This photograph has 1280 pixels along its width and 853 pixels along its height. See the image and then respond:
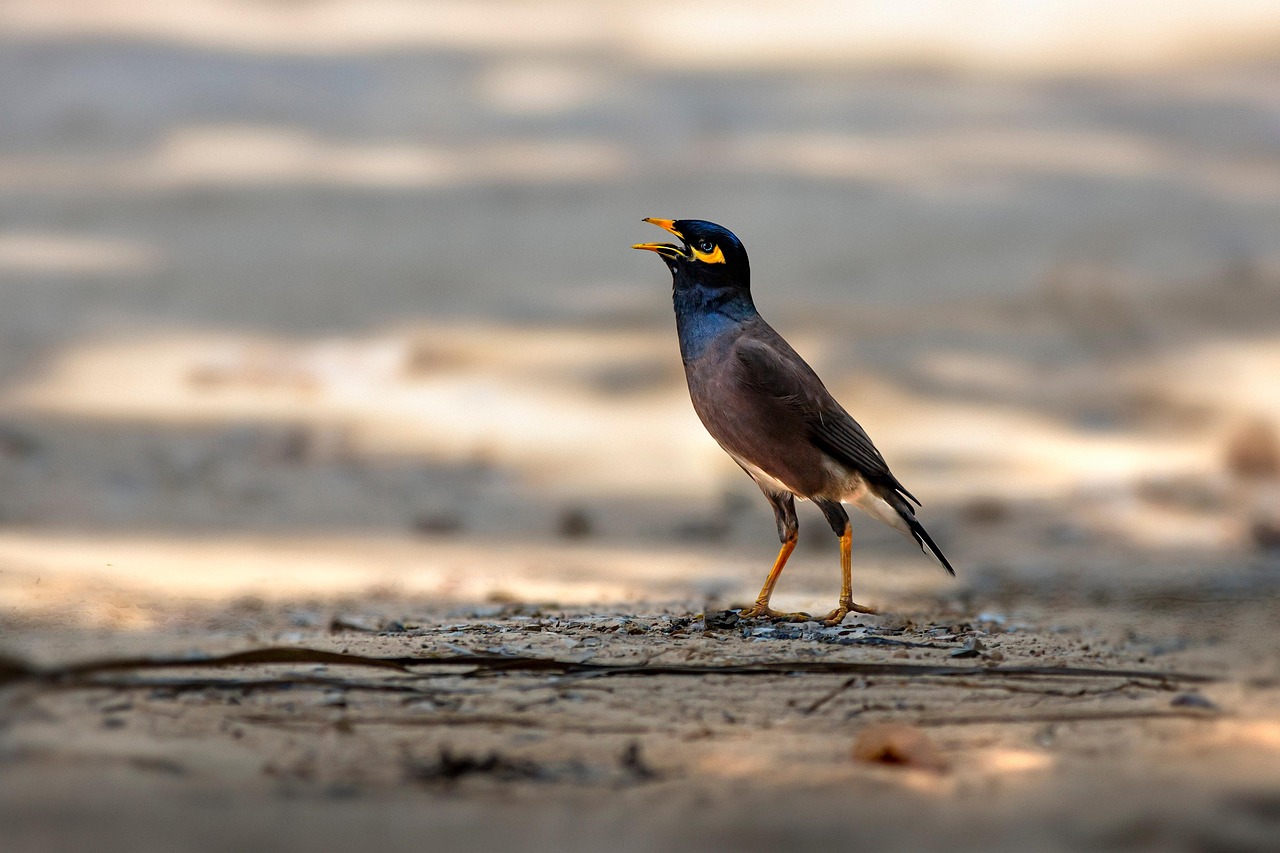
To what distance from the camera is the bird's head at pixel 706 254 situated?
509 cm

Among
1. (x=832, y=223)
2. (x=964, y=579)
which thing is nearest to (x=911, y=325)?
(x=832, y=223)

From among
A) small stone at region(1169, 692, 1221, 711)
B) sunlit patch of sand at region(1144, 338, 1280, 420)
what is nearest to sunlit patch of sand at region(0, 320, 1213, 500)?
sunlit patch of sand at region(1144, 338, 1280, 420)

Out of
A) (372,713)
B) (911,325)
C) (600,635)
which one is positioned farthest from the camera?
(911,325)

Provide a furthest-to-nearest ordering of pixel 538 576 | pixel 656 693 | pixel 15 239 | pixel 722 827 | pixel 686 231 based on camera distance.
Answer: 1. pixel 15 239
2. pixel 538 576
3. pixel 686 231
4. pixel 656 693
5. pixel 722 827

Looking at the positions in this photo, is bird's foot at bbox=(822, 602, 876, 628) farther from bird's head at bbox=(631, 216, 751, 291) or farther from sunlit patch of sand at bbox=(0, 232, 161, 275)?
sunlit patch of sand at bbox=(0, 232, 161, 275)

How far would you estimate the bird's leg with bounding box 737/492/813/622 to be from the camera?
16.6ft

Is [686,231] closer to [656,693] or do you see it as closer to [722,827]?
[656,693]

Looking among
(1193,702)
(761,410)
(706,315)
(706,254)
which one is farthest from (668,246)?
(1193,702)

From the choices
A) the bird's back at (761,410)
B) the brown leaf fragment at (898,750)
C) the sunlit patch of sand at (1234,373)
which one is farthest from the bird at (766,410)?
the sunlit patch of sand at (1234,373)

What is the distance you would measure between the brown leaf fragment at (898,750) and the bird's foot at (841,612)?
1660mm

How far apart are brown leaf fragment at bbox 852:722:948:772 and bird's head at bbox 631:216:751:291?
2272mm

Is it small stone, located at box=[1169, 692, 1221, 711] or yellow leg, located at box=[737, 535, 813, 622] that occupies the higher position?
yellow leg, located at box=[737, 535, 813, 622]

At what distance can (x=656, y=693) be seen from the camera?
151 inches

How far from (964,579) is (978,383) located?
4603 millimetres
